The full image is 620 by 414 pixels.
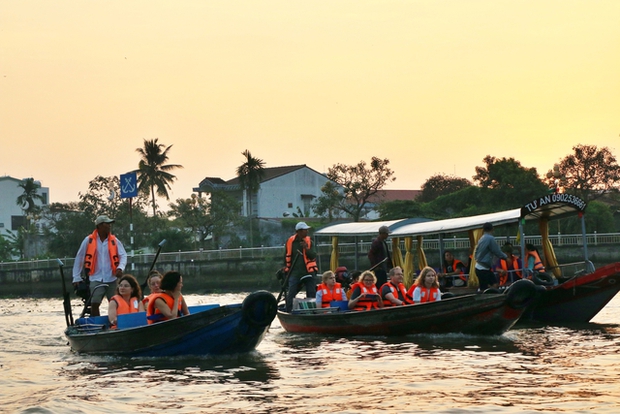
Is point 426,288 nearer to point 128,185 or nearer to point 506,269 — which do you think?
point 506,269

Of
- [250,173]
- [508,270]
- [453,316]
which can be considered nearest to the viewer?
[453,316]

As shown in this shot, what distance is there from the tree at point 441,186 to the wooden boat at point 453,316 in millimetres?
61281

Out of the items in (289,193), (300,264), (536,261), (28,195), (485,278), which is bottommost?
(485,278)

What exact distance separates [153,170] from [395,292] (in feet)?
Answer: 196

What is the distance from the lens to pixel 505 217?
61.3ft

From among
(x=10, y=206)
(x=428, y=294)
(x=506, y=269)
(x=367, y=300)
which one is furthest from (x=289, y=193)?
(x=428, y=294)

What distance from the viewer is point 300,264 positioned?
17.6 meters

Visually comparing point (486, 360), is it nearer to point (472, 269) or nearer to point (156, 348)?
point (156, 348)

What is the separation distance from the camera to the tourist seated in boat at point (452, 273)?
19781mm

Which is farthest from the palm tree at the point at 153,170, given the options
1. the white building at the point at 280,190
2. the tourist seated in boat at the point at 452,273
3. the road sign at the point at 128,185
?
the tourist seated in boat at the point at 452,273

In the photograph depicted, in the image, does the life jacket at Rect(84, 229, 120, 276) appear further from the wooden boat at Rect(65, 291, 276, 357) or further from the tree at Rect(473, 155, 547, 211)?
the tree at Rect(473, 155, 547, 211)

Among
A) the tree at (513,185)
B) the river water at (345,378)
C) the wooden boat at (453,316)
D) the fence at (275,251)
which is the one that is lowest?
the river water at (345,378)

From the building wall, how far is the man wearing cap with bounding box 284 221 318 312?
6016 cm

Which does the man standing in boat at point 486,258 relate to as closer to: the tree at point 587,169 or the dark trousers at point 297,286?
the dark trousers at point 297,286
